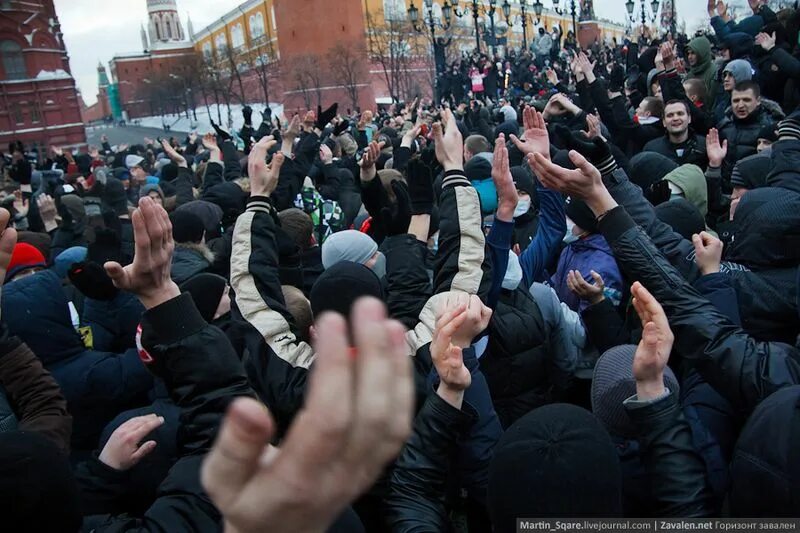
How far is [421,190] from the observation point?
2.99 m

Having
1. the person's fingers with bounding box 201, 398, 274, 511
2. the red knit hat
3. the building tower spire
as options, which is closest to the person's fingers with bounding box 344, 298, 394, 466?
the person's fingers with bounding box 201, 398, 274, 511

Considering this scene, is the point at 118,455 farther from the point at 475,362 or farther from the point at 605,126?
the point at 605,126

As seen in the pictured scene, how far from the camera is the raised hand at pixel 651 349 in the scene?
1604 millimetres

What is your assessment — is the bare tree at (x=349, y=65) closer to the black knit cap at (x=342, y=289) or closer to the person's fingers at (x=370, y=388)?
the black knit cap at (x=342, y=289)

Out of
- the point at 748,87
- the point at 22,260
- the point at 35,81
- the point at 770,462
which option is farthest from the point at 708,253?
the point at 35,81

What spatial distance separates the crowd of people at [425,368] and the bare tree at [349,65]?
4373cm

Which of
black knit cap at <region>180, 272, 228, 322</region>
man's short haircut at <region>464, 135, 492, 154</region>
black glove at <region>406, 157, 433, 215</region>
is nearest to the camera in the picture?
black knit cap at <region>180, 272, 228, 322</region>

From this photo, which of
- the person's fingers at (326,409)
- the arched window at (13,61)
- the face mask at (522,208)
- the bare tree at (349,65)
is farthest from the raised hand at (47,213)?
the arched window at (13,61)

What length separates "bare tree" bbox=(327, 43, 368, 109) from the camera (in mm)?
45312

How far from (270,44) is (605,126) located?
55.8 meters

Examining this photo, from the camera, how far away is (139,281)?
1.77m

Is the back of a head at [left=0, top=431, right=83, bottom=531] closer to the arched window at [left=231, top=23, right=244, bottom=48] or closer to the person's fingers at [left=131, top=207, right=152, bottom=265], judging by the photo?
the person's fingers at [left=131, top=207, right=152, bottom=265]

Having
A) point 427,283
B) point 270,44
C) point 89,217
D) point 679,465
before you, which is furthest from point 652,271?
point 270,44

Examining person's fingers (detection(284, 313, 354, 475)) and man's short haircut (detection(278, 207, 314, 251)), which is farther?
man's short haircut (detection(278, 207, 314, 251))
